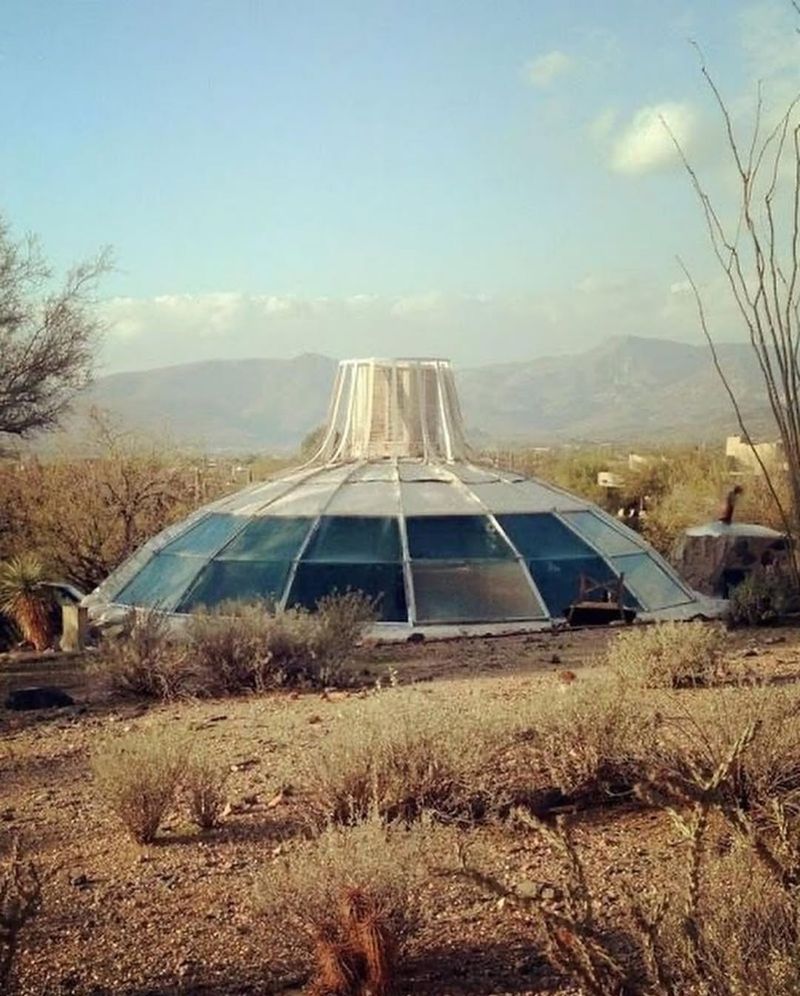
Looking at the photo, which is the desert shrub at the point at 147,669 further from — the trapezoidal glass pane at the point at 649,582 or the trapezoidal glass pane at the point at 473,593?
the trapezoidal glass pane at the point at 649,582

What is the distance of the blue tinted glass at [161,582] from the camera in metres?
16.9

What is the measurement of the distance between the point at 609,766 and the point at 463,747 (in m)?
0.79

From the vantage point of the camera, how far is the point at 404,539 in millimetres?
16828

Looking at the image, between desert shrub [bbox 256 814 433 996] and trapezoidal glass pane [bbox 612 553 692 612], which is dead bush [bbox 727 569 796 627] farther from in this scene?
desert shrub [bbox 256 814 433 996]

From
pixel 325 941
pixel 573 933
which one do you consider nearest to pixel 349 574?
pixel 325 941

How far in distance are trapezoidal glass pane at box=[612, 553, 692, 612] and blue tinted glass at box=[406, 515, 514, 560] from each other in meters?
1.82

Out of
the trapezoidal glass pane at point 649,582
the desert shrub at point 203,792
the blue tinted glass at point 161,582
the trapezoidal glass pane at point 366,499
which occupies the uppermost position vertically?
the trapezoidal glass pane at point 366,499

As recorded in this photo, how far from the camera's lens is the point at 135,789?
5.50 meters

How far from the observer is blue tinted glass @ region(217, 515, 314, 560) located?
1700 centimetres

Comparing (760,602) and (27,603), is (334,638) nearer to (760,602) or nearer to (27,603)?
(760,602)

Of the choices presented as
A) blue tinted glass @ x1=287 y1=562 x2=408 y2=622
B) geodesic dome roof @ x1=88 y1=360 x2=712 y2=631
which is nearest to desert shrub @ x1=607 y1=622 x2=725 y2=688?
geodesic dome roof @ x1=88 y1=360 x2=712 y2=631

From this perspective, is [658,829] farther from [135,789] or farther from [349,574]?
[349,574]

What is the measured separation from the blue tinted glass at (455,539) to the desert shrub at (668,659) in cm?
729

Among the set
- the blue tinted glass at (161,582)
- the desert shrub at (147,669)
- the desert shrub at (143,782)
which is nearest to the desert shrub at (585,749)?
the desert shrub at (143,782)
